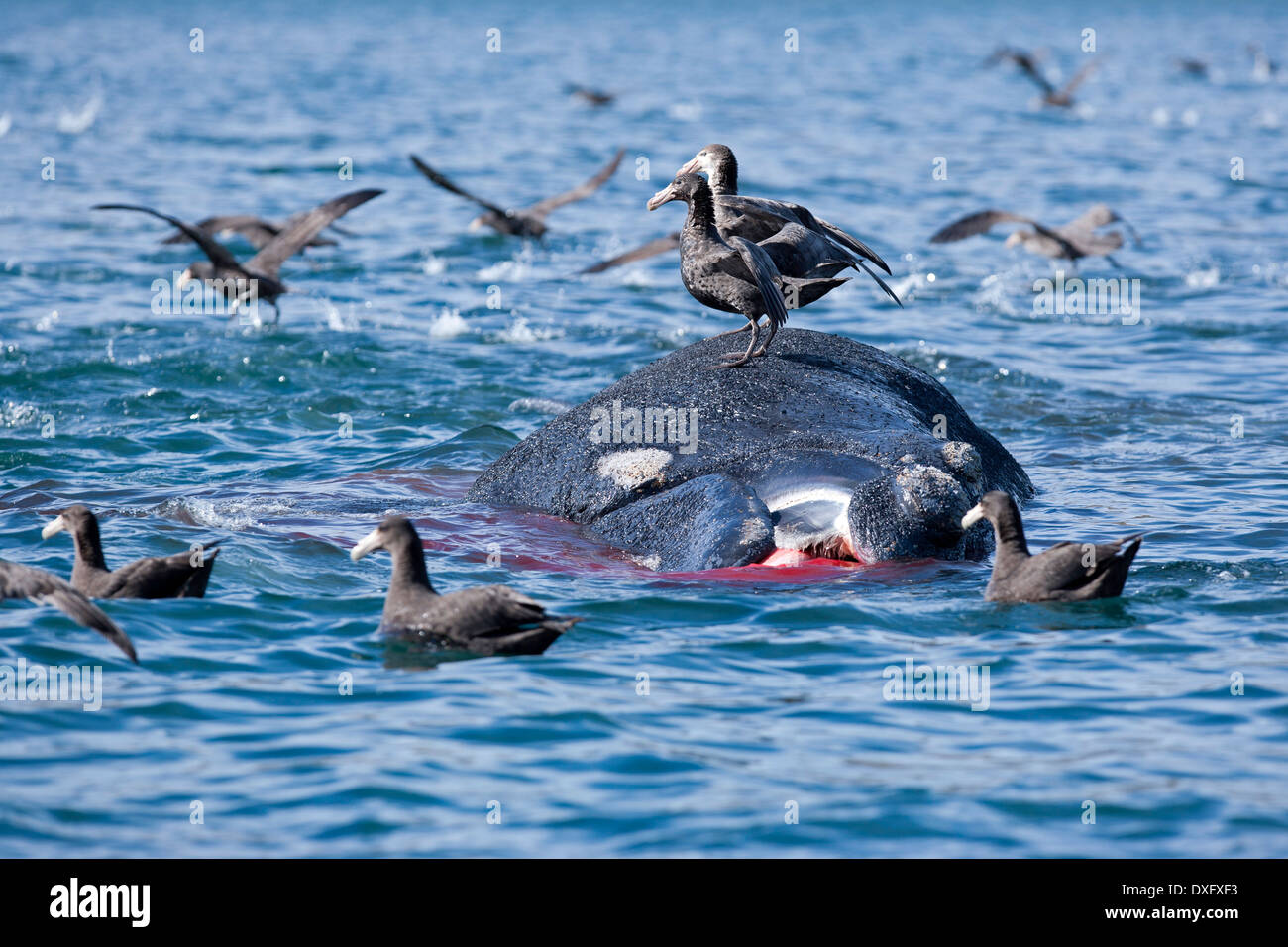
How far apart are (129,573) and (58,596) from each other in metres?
0.69

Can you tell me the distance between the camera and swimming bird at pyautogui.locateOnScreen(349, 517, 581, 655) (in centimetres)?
709

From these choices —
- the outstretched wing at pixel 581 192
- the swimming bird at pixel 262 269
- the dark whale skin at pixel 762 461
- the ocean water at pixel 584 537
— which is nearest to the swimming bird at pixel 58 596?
the ocean water at pixel 584 537

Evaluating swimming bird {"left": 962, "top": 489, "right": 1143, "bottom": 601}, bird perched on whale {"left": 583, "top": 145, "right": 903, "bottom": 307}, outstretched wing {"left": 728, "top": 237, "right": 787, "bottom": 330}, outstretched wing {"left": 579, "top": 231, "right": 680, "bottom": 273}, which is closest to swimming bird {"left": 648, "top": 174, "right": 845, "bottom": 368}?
outstretched wing {"left": 728, "top": 237, "right": 787, "bottom": 330}

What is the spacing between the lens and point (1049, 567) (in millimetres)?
7703

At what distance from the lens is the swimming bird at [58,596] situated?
6.80 metres

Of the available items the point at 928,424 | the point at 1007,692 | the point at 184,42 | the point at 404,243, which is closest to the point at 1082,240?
the point at 404,243

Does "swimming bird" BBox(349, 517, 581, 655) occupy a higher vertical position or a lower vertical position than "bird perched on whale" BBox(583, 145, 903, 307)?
lower

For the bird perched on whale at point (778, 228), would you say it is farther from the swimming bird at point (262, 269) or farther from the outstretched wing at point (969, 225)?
the swimming bird at point (262, 269)

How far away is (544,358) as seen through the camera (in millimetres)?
15125

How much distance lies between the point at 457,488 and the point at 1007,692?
459 cm

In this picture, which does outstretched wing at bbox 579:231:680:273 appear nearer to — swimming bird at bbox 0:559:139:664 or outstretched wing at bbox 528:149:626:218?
outstretched wing at bbox 528:149:626:218

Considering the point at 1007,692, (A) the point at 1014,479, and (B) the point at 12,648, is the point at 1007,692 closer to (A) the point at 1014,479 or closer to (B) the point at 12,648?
(A) the point at 1014,479

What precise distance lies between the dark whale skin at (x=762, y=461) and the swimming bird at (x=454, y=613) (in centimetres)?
145

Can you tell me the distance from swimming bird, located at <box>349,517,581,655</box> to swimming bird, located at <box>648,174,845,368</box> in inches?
104
